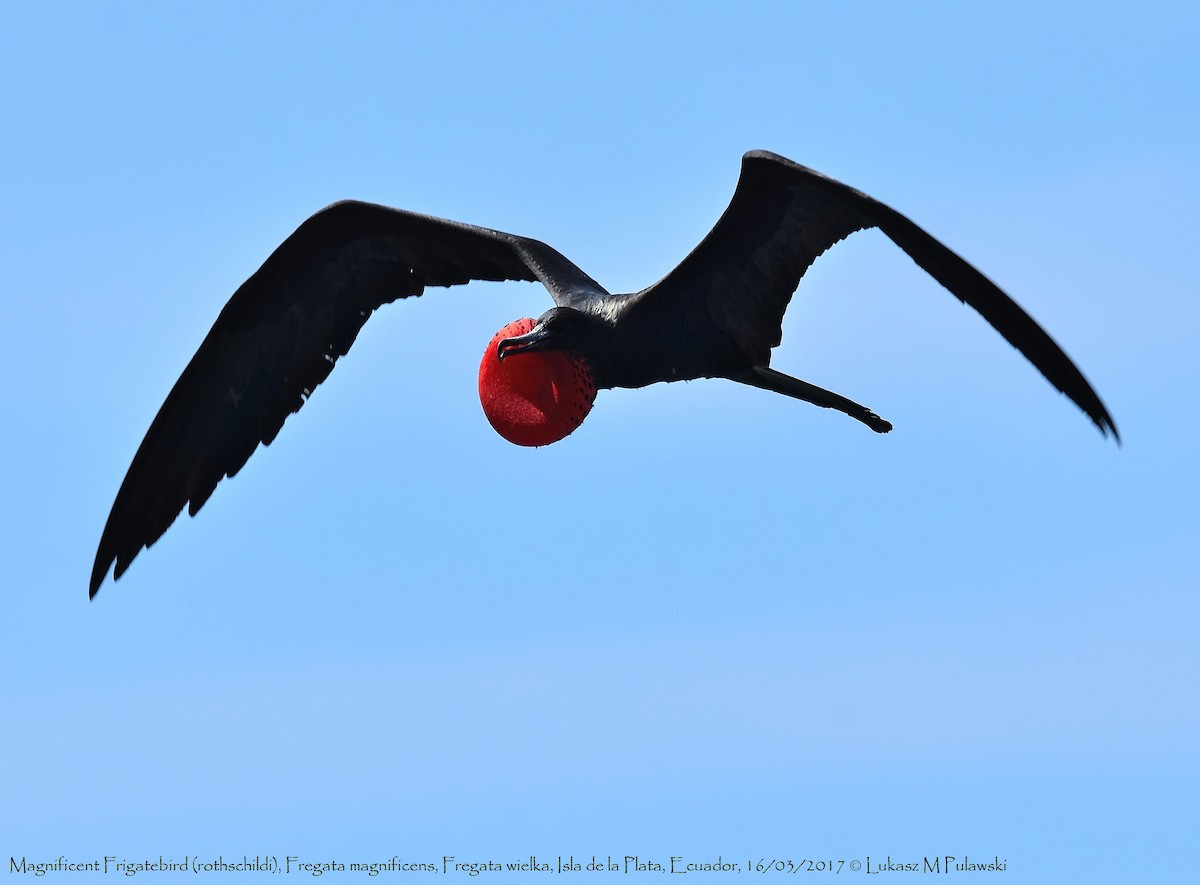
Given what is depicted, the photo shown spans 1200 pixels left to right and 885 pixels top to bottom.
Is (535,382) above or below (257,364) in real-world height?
below

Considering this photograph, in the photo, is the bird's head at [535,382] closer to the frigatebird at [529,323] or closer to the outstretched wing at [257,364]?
the frigatebird at [529,323]

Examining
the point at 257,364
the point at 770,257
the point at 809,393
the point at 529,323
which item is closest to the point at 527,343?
the point at 529,323

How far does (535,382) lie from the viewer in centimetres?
873

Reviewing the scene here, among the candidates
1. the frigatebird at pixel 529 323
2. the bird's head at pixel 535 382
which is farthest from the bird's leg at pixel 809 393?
the bird's head at pixel 535 382

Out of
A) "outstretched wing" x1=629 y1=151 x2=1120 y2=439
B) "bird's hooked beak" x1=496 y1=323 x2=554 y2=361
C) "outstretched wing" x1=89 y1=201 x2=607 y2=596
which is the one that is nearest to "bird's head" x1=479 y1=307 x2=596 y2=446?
"bird's hooked beak" x1=496 y1=323 x2=554 y2=361

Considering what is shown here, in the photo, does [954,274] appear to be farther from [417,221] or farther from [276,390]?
[276,390]

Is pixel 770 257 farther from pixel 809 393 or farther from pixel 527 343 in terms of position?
pixel 527 343

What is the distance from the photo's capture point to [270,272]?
9.95m

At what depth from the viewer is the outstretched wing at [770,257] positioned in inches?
308

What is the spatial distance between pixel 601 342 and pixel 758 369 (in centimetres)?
79

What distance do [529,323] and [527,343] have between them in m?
Result: 0.18

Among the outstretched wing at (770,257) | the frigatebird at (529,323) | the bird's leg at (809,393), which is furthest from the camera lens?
the bird's leg at (809,393)

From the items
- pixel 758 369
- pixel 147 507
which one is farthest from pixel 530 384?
pixel 147 507

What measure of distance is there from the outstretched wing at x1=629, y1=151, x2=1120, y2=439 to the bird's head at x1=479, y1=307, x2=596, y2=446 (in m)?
0.40
